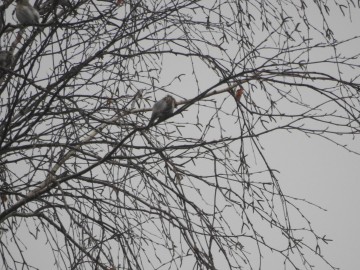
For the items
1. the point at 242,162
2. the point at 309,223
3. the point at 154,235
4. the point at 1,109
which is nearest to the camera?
the point at 242,162

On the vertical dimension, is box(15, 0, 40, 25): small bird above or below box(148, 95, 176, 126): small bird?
above

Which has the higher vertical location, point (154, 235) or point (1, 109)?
point (1, 109)

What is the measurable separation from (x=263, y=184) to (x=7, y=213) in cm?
150

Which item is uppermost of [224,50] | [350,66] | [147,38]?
[147,38]

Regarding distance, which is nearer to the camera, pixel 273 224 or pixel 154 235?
pixel 273 224

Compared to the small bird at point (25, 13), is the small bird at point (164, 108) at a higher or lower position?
lower

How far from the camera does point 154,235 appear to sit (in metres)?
2.56

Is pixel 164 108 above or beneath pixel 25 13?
beneath

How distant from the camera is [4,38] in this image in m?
3.00

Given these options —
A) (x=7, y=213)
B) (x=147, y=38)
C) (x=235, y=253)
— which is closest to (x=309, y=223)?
(x=235, y=253)

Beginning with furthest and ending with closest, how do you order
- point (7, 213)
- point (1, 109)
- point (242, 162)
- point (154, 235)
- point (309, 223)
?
1. point (1, 109)
2. point (154, 235)
3. point (7, 213)
4. point (309, 223)
5. point (242, 162)

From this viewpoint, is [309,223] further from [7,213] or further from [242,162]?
[7,213]

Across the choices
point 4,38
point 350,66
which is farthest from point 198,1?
point 4,38

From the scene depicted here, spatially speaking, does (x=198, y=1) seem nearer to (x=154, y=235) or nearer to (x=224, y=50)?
(x=224, y=50)
